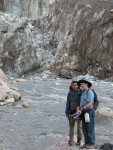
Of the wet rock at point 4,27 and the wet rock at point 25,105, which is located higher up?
the wet rock at point 4,27

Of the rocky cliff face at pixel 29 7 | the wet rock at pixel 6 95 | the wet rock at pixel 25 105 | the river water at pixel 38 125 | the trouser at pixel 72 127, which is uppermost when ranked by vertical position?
the rocky cliff face at pixel 29 7

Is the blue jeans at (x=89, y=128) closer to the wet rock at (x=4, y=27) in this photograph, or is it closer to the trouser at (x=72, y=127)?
the trouser at (x=72, y=127)

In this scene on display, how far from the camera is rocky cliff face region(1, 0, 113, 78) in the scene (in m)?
43.9

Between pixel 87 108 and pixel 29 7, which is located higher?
pixel 29 7

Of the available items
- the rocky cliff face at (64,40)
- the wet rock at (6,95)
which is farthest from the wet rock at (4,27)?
the wet rock at (6,95)

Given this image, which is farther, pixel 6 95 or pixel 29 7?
pixel 29 7

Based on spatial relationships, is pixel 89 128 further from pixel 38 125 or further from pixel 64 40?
pixel 64 40

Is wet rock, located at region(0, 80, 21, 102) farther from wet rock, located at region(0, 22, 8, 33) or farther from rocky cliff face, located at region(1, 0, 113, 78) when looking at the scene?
wet rock, located at region(0, 22, 8, 33)

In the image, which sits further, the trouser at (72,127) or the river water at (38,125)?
the river water at (38,125)

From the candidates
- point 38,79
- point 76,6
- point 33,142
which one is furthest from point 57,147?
point 76,6

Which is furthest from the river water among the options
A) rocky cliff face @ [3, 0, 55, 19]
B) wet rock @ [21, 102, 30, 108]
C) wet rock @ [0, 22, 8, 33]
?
rocky cliff face @ [3, 0, 55, 19]

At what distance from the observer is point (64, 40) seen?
157ft

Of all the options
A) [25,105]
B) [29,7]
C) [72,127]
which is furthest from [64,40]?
[72,127]

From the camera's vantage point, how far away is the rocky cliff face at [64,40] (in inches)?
1727
